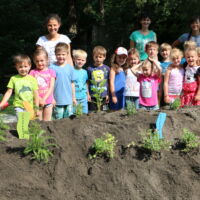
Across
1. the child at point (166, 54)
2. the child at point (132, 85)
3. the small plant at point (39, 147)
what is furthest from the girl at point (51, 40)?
the small plant at point (39, 147)

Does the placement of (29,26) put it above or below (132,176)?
above

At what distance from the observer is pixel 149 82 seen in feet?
18.7

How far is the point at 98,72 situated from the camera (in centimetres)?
591

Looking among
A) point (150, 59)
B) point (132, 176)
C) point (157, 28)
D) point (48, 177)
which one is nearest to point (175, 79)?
point (150, 59)

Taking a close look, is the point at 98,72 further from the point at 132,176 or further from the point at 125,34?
the point at 125,34

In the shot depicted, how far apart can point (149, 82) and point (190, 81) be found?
0.65m

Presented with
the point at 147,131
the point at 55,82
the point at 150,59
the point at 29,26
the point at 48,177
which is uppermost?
the point at 29,26

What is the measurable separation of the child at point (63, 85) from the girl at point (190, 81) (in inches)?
71.1

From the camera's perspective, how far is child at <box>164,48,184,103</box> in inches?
225

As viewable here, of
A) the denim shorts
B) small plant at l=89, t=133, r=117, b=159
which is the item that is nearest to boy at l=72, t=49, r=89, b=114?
the denim shorts

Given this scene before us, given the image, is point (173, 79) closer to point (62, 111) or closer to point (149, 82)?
point (149, 82)

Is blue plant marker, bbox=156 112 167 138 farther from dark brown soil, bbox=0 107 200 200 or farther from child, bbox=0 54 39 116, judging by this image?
child, bbox=0 54 39 116

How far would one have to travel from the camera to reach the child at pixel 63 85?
18.3ft

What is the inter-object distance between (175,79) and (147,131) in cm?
211
